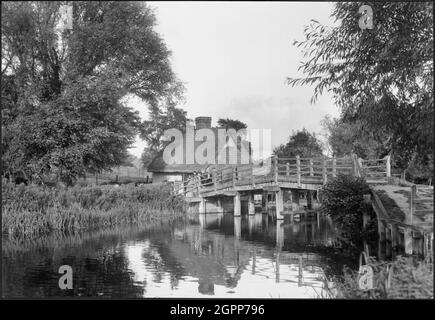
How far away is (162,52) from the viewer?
90.1 ft

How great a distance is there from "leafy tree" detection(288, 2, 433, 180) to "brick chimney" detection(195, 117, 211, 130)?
21732mm

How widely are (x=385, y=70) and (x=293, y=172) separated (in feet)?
59.4

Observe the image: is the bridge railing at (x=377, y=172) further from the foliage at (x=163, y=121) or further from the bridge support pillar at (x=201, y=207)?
the bridge support pillar at (x=201, y=207)

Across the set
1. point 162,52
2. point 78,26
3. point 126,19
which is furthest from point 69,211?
point 162,52

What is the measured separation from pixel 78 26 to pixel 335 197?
12.2 meters

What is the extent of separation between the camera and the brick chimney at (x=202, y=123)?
3381 cm

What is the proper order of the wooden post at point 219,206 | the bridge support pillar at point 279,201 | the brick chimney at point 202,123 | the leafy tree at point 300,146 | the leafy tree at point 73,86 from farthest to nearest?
the leafy tree at point 300,146 < the wooden post at point 219,206 < the brick chimney at point 202,123 < the bridge support pillar at point 279,201 < the leafy tree at point 73,86

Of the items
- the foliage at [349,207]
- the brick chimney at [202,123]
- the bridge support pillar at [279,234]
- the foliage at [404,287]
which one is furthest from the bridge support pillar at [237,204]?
the foliage at [404,287]

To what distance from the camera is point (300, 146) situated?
43250mm

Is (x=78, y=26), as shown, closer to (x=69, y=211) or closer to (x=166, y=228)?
(x=69, y=211)

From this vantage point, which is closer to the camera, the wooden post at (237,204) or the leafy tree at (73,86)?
the leafy tree at (73,86)

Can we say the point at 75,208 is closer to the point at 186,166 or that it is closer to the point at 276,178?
the point at 276,178

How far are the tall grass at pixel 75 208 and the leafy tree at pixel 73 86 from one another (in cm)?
189

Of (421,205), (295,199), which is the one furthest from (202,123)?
(421,205)
